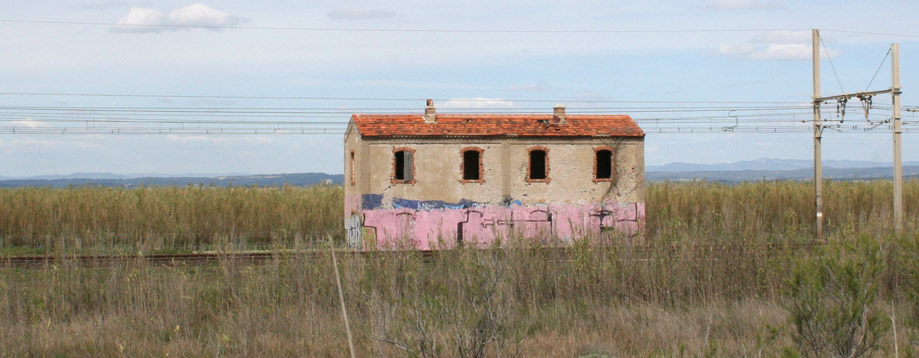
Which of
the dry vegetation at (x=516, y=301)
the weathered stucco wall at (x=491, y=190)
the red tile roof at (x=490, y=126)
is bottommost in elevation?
the dry vegetation at (x=516, y=301)

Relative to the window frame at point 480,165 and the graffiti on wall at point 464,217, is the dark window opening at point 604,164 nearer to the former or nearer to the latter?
the graffiti on wall at point 464,217

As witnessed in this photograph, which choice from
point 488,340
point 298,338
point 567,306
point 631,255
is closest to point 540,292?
point 567,306

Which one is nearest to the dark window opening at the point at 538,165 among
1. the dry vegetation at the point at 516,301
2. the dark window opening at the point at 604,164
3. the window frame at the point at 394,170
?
the dark window opening at the point at 604,164

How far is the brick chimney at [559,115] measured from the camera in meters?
24.7

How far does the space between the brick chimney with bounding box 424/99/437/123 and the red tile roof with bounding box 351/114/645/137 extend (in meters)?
0.12

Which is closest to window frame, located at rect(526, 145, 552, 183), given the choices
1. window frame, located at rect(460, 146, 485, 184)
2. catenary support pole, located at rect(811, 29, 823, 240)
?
window frame, located at rect(460, 146, 485, 184)

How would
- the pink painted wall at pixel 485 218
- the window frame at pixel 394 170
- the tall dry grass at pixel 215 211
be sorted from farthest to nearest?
the tall dry grass at pixel 215 211 → the window frame at pixel 394 170 → the pink painted wall at pixel 485 218

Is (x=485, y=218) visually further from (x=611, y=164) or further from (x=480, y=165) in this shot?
(x=611, y=164)

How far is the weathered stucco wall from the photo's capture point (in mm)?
23328

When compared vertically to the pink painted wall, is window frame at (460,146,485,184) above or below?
above

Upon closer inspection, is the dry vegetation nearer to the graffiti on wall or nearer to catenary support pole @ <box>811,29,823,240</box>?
the graffiti on wall

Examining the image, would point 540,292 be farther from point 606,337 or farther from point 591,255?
point 606,337

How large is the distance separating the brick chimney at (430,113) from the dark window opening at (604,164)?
4.84 m

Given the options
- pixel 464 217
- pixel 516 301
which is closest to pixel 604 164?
pixel 464 217
